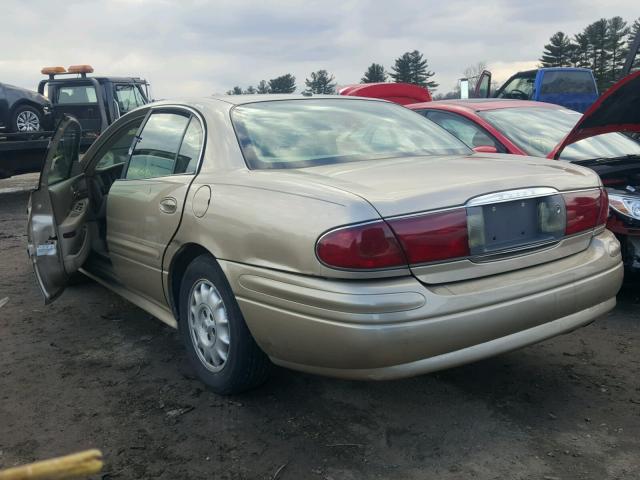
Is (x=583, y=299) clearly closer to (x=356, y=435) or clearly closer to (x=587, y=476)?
(x=587, y=476)

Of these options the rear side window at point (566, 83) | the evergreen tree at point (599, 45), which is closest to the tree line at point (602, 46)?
the evergreen tree at point (599, 45)

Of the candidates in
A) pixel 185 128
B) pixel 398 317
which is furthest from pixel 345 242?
pixel 185 128

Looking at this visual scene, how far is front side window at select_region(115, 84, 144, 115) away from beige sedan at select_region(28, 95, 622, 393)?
414 inches

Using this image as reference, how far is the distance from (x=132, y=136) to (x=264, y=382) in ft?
7.18

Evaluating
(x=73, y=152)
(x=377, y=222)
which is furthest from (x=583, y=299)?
(x=73, y=152)

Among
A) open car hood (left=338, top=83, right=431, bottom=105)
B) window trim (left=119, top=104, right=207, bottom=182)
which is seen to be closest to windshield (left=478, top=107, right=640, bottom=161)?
window trim (left=119, top=104, right=207, bottom=182)

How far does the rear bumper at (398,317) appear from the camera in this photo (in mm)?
2273

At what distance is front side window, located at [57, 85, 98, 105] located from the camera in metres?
13.3

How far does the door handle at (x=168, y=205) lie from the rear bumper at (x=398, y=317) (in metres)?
0.66

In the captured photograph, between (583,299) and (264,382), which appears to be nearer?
(583,299)

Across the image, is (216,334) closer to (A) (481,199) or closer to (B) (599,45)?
(A) (481,199)

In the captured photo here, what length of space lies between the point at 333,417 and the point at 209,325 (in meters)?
0.75

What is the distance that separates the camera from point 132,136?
432cm

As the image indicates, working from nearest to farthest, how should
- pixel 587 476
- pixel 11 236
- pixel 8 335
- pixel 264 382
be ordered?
pixel 587 476 < pixel 264 382 < pixel 8 335 < pixel 11 236
